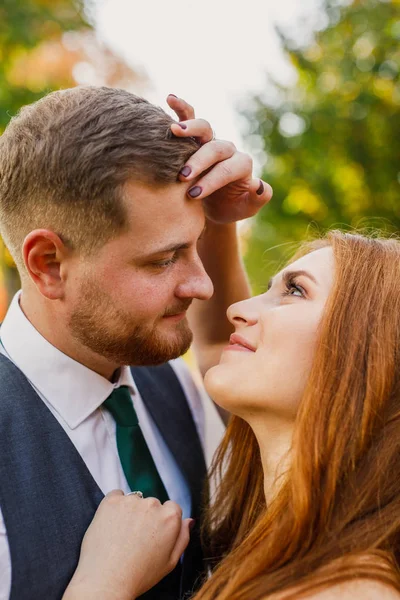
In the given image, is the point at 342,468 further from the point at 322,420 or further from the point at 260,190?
the point at 260,190

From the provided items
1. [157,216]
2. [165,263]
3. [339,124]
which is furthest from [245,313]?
[339,124]

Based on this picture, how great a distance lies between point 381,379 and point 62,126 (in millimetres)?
1315

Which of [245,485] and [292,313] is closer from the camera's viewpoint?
[292,313]

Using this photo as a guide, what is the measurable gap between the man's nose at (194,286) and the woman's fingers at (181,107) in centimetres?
55

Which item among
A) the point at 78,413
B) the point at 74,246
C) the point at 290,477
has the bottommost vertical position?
the point at 290,477

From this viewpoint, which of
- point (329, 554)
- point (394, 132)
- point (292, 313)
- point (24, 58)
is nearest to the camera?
point (329, 554)

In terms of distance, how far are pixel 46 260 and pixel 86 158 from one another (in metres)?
0.39

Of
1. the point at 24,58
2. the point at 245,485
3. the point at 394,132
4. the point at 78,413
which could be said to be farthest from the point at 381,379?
the point at 394,132

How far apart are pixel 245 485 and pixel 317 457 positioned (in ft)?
2.30

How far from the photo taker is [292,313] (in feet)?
6.91

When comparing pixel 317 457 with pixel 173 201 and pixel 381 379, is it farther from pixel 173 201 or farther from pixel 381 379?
pixel 173 201

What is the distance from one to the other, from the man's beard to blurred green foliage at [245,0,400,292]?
681cm

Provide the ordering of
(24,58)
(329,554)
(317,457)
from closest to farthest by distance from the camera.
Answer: (329,554) < (317,457) < (24,58)

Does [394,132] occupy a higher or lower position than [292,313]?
higher
